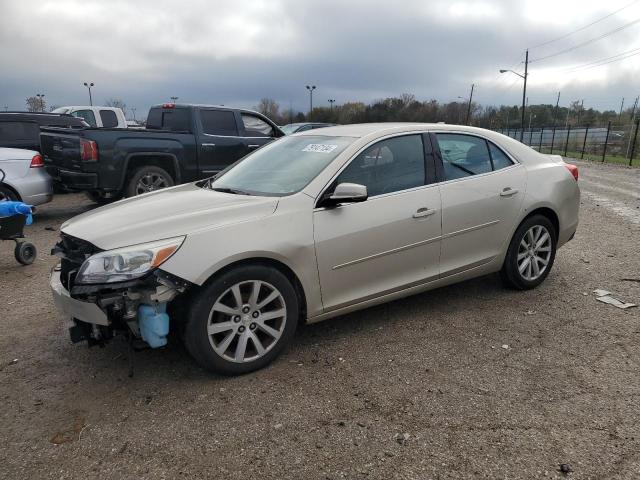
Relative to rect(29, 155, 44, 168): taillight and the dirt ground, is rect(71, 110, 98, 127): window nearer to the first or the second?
rect(29, 155, 44, 168): taillight

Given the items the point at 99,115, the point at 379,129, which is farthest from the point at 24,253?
the point at 99,115

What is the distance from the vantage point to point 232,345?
3.23m

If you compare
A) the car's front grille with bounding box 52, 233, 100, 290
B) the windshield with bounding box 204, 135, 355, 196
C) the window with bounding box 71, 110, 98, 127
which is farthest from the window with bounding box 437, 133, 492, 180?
the window with bounding box 71, 110, 98, 127

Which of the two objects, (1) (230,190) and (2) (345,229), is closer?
(2) (345,229)

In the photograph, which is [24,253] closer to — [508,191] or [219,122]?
[219,122]

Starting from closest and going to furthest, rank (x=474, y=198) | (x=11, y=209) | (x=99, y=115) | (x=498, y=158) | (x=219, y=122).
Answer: (x=474, y=198), (x=498, y=158), (x=11, y=209), (x=219, y=122), (x=99, y=115)

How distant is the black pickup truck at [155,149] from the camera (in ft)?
25.8

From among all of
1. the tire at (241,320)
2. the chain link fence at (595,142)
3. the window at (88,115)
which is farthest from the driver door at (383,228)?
the chain link fence at (595,142)

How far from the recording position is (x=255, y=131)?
32.3 ft

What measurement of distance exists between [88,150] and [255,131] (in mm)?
3219

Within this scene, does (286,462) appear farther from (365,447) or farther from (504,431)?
(504,431)

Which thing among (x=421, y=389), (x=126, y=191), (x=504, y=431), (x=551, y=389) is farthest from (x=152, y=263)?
(x=126, y=191)

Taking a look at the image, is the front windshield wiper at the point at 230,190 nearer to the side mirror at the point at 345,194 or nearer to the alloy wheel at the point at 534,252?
the side mirror at the point at 345,194

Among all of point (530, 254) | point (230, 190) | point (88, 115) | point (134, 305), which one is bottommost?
point (530, 254)
